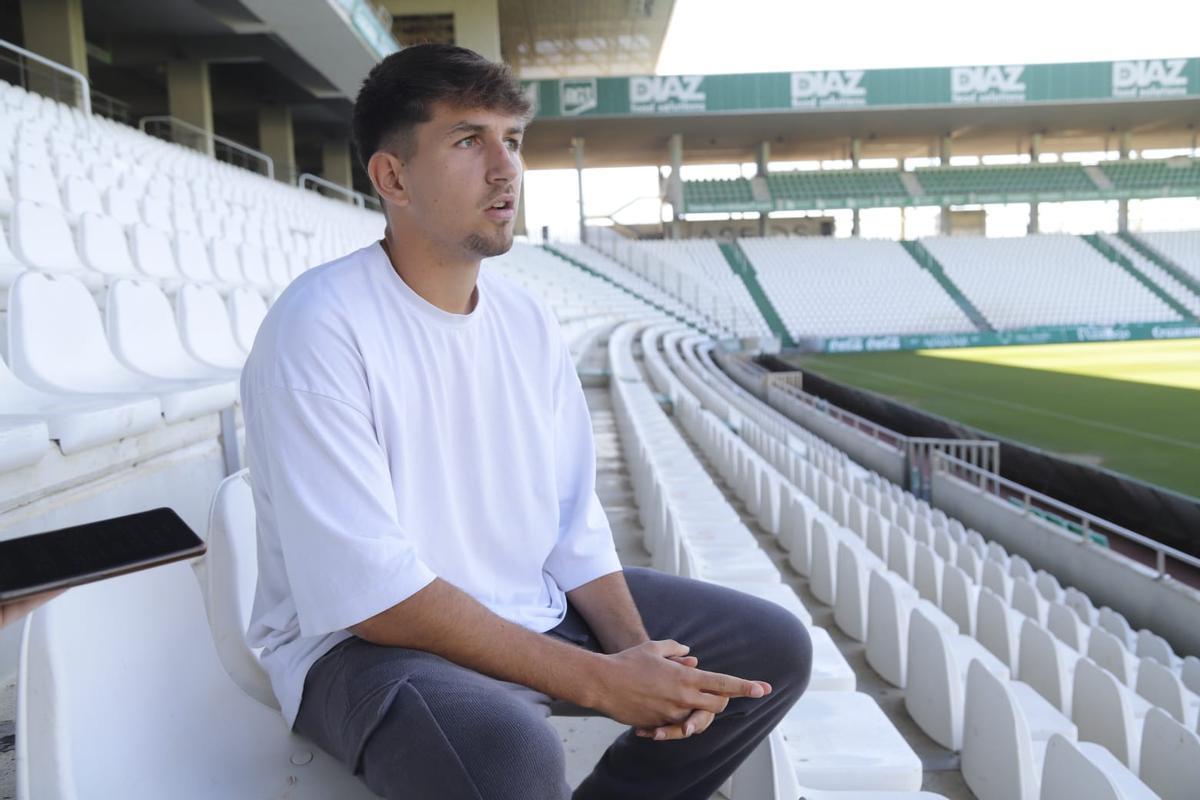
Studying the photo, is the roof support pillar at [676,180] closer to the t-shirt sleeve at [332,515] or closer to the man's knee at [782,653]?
the man's knee at [782,653]

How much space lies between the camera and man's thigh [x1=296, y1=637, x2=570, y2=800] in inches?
34.2

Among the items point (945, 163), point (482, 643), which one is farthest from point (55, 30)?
point (945, 163)

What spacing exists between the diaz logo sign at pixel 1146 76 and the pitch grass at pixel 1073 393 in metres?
7.15

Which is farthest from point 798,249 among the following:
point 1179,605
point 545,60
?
point 1179,605

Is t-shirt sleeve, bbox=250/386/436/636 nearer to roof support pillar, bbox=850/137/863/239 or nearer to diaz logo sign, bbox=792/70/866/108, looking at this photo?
diaz logo sign, bbox=792/70/866/108

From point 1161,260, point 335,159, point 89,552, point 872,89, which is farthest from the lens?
point 1161,260

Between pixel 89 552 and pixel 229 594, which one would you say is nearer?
pixel 89 552

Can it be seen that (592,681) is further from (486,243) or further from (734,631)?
(486,243)

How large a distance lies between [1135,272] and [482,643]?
26362mm

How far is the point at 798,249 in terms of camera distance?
24.1 m

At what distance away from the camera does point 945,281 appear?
22.8 meters

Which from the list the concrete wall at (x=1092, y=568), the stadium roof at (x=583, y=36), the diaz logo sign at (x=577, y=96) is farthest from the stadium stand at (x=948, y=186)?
the concrete wall at (x=1092, y=568)

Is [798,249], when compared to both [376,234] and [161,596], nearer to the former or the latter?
[376,234]

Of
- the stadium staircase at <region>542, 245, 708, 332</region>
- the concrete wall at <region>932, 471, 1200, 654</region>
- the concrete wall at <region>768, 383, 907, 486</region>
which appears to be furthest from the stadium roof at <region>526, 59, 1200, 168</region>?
the concrete wall at <region>932, 471, 1200, 654</region>
